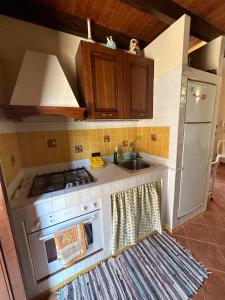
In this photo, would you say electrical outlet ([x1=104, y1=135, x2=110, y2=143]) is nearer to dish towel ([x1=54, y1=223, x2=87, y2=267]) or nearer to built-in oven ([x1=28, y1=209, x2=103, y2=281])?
built-in oven ([x1=28, y1=209, x2=103, y2=281])

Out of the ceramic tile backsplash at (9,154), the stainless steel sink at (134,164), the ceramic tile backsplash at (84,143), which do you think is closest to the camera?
the ceramic tile backsplash at (9,154)

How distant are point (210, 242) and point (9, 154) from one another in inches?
89.8

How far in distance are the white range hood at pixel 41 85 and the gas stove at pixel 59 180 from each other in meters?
0.70

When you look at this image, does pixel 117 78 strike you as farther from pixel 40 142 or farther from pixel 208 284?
pixel 208 284

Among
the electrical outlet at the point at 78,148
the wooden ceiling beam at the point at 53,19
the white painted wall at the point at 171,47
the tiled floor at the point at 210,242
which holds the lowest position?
the tiled floor at the point at 210,242

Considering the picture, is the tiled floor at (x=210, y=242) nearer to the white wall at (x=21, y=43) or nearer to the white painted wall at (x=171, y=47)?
the white painted wall at (x=171, y=47)

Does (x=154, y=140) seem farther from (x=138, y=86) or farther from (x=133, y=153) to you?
(x=138, y=86)

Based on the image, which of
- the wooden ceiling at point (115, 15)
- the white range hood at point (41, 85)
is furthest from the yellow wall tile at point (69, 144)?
the wooden ceiling at point (115, 15)

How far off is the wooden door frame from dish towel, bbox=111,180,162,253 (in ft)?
2.48

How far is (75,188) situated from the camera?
1.12 m

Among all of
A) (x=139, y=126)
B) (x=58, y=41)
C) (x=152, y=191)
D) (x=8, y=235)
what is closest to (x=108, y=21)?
(x=58, y=41)

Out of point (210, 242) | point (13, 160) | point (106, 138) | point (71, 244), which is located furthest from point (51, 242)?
point (210, 242)

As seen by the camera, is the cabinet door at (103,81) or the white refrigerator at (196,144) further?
the white refrigerator at (196,144)

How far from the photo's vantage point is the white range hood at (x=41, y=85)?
3.58 ft
